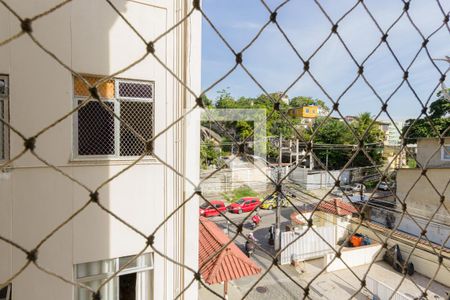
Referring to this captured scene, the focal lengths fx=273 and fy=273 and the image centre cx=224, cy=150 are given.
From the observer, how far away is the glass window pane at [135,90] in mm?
2098

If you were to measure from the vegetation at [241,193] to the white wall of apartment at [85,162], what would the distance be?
11.1 meters

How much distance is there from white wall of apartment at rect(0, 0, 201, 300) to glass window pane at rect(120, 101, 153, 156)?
77 mm

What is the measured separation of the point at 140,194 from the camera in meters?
2.07

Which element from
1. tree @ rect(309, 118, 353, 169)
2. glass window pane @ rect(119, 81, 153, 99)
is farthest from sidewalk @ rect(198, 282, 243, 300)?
tree @ rect(309, 118, 353, 169)

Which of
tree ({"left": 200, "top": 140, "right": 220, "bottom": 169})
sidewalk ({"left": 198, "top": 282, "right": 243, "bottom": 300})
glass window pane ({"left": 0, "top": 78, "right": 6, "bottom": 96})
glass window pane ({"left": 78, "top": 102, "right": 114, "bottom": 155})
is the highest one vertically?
glass window pane ({"left": 0, "top": 78, "right": 6, "bottom": 96})

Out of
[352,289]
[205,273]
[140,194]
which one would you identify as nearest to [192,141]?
[140,194]

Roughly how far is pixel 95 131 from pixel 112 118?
161 millimetres

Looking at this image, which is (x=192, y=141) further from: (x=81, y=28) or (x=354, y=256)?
(x=354, y=256)

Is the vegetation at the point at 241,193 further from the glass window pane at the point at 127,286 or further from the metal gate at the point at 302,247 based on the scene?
the glass window pane at the point at 127,286

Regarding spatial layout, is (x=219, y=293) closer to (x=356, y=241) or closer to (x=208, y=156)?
(x=356, y=241)

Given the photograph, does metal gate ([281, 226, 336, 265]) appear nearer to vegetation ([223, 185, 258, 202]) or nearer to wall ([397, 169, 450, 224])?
wall ([397, 169, 450, 224])

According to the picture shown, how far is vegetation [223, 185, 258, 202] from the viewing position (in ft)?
43.6

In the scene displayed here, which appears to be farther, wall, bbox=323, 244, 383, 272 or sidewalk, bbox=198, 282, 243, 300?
wall, bbox=323, 244, 383, 272

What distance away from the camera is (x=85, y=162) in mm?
1919
